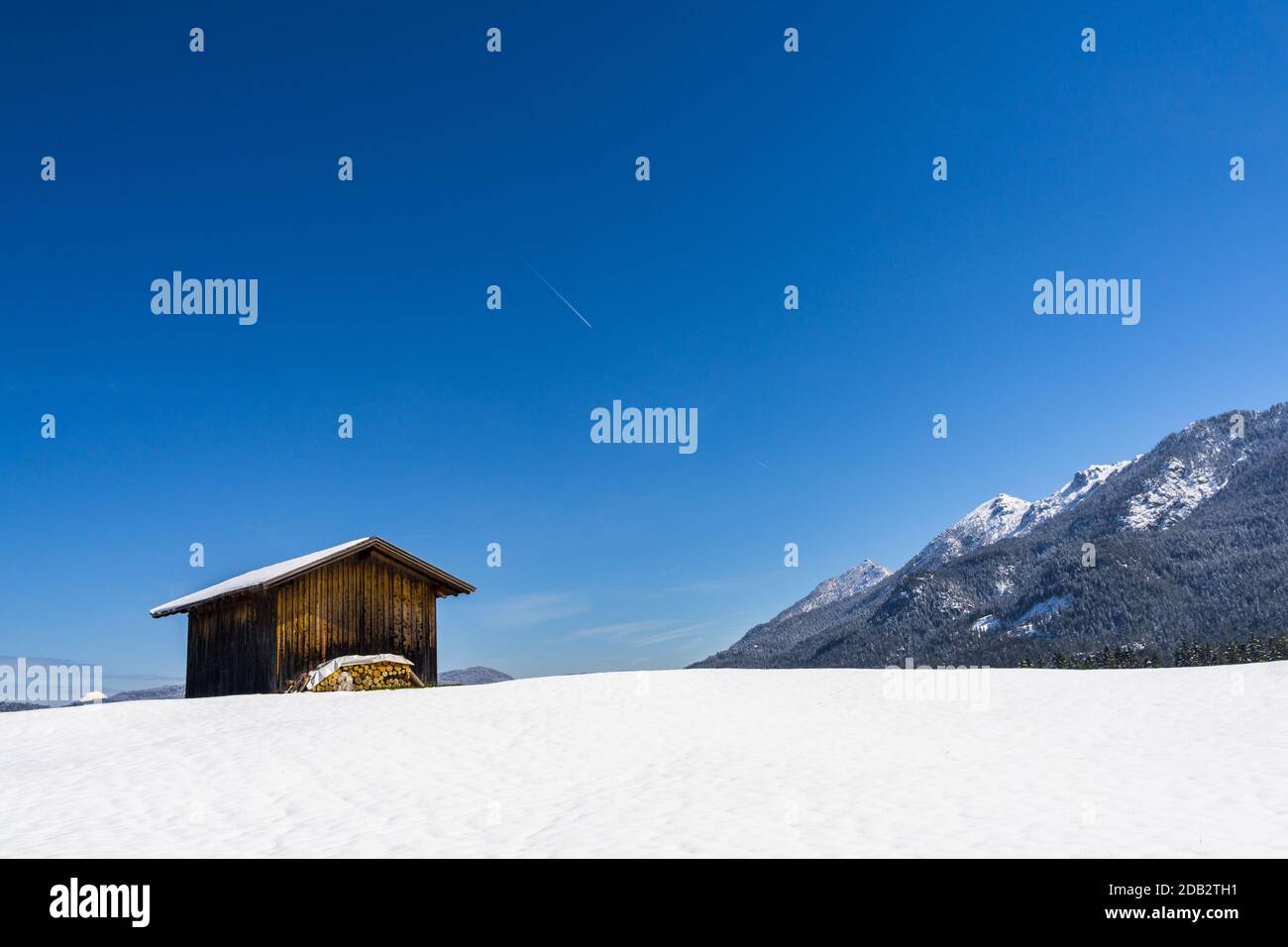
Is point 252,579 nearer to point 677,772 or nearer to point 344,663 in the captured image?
point 344,663

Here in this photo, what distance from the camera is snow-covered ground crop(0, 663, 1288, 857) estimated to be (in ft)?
28.7

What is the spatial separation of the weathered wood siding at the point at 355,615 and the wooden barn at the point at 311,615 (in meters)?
0.03

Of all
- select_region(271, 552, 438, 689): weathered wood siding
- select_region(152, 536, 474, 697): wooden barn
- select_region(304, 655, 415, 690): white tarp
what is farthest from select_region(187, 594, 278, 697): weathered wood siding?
select_region(304, 655, 415, 690): white tarp

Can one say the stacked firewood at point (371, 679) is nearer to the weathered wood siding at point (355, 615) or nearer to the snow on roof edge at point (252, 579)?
the weathered wood siding at point (355, 615)

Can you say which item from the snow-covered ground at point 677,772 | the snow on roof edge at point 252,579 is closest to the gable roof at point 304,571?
the snow on roof edge at point 252,579

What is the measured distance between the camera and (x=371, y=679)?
27.1 metres

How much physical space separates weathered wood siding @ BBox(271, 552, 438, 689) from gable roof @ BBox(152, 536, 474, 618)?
0.45 metres

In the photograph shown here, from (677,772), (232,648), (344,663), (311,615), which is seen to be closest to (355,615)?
(311,615)

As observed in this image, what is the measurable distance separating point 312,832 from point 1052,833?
839 cm

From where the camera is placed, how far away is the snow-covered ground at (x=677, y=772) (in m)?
8.74

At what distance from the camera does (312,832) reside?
31.2 feet

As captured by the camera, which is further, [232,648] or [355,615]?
[355,615]

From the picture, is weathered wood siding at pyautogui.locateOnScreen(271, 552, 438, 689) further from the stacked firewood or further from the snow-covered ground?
the snow-covered ground

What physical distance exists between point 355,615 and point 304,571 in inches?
99.3
